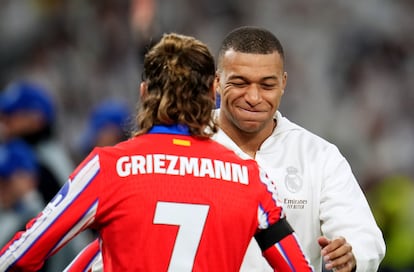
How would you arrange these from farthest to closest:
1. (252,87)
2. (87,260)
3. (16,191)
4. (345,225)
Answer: (16,191), (252,87), (345,225), (87,260)

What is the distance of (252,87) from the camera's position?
5320 mm

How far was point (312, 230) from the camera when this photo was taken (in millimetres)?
5367

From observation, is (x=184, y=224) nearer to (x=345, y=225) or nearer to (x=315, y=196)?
(x=345, y=225)

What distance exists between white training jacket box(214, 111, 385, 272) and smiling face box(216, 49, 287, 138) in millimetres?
152

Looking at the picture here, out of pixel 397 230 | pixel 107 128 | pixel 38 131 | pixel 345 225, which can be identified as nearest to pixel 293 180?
pixel 345 225

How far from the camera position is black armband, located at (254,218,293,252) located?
4.66m

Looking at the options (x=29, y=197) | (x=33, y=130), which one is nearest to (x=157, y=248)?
(x=29, y=197)

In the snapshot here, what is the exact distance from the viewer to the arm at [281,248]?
4.65 m

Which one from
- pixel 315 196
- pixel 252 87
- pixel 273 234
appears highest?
pixel 252 87

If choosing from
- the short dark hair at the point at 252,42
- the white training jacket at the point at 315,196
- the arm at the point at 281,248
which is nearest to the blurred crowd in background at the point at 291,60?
the white training jacket at the point at 315,196

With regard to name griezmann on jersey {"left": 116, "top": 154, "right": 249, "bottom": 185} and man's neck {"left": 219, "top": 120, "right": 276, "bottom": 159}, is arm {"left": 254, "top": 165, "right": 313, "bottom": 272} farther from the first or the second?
man's neck {"left": 219, "top": 120, "right": 276, "bottom": 159}

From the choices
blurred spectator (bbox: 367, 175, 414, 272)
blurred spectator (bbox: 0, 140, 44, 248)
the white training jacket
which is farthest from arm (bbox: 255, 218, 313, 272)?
blurred spectator (bbox: 367, 175, 414, 272)

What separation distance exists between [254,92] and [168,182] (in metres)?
0.86

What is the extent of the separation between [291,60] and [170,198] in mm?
9556
